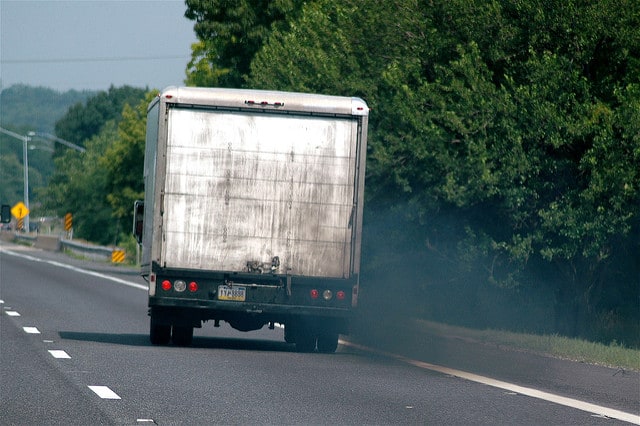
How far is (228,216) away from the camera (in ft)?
55.9

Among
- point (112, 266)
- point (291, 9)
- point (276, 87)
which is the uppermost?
point (291, 9)

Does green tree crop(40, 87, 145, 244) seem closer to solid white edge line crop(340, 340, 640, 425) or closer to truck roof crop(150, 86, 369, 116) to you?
truck roof crop(150, 86, 369, 116)

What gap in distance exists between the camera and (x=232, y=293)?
1708cm

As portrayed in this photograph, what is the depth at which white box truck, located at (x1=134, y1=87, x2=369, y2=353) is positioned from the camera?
16953 millimetres

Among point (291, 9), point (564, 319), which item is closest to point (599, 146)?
point (564, 319)

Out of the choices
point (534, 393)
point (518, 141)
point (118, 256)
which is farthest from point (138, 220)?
point (118, 256)

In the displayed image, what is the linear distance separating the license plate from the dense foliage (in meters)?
7.11

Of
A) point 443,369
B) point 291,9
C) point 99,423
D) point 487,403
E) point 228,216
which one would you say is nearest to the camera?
point 99,423

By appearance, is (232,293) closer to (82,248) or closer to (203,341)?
(203,341)

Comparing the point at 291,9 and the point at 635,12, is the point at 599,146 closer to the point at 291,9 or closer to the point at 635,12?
the point at 635,12

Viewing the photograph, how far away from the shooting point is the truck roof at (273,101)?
17.0m

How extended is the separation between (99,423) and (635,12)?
16.0m

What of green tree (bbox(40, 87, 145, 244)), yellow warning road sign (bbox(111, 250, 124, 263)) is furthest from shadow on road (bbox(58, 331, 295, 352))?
yellow warning road sign (bbox(111, 250, 124, 263))

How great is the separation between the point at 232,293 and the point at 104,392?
15.4 feet
